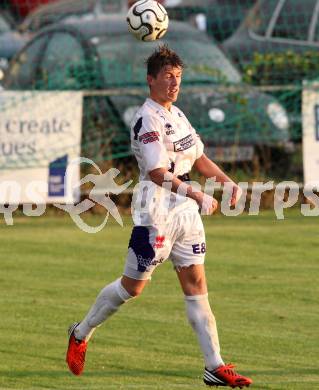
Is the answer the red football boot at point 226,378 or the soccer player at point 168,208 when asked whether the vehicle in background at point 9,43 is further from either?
the red football boot at point 226,378

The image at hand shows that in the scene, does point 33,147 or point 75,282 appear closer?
point 75,282

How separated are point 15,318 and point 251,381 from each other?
2.97m

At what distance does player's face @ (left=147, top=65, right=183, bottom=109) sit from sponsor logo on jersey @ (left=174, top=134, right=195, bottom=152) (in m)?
0.23

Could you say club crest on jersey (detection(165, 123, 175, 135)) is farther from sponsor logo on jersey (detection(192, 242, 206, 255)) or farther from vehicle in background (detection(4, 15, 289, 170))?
vehicle in background (detection(4, 15, 289, 170))

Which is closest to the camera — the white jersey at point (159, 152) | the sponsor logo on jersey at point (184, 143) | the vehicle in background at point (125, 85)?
the white jersey at point (159, 152)

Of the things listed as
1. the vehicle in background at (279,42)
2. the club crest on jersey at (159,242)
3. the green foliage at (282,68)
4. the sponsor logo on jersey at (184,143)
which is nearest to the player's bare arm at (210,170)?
the sponsor logo on jersey at (184,143)

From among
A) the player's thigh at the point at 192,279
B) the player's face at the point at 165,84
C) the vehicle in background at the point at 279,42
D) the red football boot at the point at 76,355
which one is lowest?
the vehicle in background at the point at 279,42

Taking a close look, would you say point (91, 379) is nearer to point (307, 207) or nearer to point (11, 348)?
point (11, 348)

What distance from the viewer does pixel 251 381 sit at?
8.27 metres

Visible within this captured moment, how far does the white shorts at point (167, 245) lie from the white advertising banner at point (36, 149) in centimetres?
799

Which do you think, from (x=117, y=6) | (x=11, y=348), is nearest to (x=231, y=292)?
(x=11, y=348)

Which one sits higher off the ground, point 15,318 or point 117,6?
point 15,318

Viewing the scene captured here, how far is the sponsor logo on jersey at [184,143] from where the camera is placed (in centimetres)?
845

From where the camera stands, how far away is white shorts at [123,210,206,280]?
8.48 m
